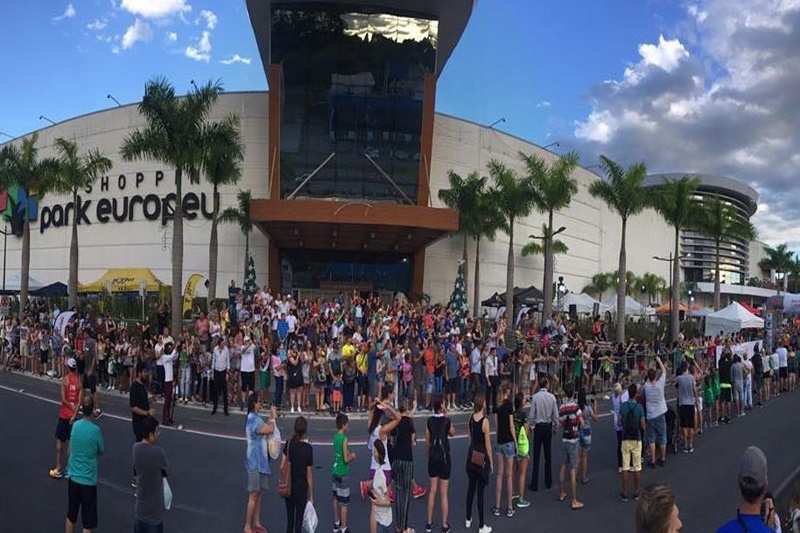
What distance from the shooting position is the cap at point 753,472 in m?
3.59

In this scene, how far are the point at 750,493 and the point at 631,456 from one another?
5.54 metres

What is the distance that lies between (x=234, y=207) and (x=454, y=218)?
1720 cm

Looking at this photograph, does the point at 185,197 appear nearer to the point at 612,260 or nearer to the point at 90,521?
the point at 90,521

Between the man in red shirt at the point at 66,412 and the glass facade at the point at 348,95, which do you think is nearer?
the man in red shirt at the point at 66,412

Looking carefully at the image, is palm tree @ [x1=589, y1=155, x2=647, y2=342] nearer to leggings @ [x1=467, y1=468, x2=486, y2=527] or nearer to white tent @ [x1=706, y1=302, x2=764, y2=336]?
white tent @ [x1=706, y1=302, x2=764, y2=336]

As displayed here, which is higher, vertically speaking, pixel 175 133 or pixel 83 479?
pixel 175 133

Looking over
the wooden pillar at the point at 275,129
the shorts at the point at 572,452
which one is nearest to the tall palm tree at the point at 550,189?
the wooden pillar at the point at 275,129

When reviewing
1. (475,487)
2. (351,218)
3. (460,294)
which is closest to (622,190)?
(460,294)

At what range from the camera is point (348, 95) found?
35.7 metres

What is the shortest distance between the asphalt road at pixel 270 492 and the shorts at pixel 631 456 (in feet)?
1.70

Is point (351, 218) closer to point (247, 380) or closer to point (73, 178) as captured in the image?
point (73, 178)

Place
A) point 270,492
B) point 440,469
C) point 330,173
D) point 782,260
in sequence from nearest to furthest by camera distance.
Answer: point 440,469 → point 270,492 → point 330,173 → point 782,260

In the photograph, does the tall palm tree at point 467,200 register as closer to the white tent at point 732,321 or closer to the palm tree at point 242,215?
the palm tree at point 242,215

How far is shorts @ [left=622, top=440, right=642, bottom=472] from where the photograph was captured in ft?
28.6
